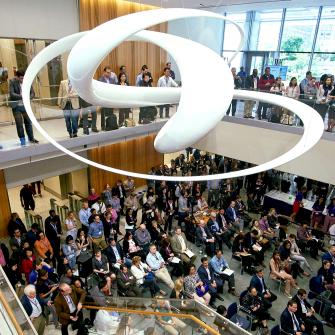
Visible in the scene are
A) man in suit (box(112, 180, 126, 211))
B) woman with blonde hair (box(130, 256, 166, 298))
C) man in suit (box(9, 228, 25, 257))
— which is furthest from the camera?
man in suit (box(112, 180, 126, 211))

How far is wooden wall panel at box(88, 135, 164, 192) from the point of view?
1598cm

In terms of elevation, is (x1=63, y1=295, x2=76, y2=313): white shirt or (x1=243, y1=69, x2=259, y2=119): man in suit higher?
(x1=243, y1=69, x2=259, y2=119): man in suit

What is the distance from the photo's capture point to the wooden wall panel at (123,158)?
16.0 meters

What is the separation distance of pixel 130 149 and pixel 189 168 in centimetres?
326

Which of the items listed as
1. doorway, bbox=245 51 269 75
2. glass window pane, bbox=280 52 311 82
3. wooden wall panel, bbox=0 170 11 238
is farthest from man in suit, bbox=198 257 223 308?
doorway, bbox=245 51 269 75

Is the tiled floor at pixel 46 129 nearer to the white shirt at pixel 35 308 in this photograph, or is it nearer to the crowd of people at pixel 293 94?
the white shirt at pixel 35 308

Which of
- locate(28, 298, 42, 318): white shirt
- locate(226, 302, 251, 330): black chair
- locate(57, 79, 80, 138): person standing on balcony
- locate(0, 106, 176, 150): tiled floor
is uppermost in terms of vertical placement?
locate(57, 79, 80, 138): person standing on balcony

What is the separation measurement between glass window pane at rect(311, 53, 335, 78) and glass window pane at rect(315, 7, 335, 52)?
0.37 metres

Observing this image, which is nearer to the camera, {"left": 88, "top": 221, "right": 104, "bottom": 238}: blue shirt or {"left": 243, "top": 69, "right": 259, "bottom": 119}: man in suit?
{"left": 88, "top": 221, "right": 104, "bottom": 238}: blue shirt

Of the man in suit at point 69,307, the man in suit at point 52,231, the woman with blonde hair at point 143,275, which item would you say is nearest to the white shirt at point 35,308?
the man in suit at point 69,307

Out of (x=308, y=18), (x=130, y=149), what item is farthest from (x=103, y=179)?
(x=308, y=18)

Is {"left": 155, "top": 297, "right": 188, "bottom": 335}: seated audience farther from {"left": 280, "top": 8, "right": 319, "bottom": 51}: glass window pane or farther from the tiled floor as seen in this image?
{"left": 280, "top": 8, "right": 319, "bottom": 51}: glass window pane

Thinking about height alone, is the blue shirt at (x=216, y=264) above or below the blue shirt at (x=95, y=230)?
below

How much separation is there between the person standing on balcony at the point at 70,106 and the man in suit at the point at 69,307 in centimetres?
573
